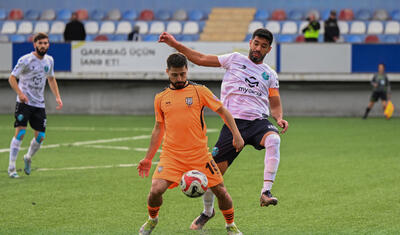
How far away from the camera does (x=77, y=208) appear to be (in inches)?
347

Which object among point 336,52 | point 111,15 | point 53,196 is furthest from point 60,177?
point 111,15

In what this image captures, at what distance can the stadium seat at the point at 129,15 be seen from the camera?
33.4 meters

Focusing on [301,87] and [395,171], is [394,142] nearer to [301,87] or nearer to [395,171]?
[395,171]

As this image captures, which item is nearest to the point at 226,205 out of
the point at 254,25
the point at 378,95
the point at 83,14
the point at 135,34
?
the point at 378,95

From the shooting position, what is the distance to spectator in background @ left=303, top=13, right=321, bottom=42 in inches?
1018

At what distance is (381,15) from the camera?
31.4 m

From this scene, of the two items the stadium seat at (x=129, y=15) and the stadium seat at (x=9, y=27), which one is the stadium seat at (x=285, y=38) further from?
the stadium seat at (x=9, y=27)

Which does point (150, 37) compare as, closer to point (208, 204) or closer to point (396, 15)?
point (396, 15)

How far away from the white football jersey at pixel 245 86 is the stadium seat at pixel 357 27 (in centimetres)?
2338

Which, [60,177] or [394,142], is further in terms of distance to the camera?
[394,142]

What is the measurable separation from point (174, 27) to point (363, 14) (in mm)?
7839

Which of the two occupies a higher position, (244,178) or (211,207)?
(211,207)

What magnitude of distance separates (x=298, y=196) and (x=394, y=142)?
8.12m

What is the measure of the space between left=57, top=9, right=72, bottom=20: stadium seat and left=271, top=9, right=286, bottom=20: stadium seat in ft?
29.6
